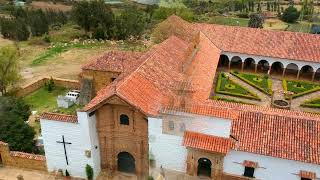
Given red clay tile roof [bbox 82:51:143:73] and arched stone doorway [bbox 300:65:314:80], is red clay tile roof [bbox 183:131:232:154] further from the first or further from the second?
arched stone doorway [bbox 300:65:314:80]

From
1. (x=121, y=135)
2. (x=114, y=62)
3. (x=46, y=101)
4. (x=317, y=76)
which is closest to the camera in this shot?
(x=121, y=135)

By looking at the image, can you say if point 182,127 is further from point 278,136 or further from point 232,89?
point 232,89

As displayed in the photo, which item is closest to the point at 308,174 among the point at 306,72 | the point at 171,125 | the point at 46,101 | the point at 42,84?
the point at 171,125

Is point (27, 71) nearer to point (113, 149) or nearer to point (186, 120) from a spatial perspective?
point (113, 149)

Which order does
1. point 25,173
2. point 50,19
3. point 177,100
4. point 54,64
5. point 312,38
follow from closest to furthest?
point 177,100 → point 25,173 → point 312,38 → point 54,64 → point 50,19

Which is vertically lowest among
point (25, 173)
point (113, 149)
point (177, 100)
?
point (25, 173)

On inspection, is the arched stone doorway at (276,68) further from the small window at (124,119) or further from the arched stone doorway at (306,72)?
the small window at (124,119)

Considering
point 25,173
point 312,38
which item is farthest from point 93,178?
point 312,38

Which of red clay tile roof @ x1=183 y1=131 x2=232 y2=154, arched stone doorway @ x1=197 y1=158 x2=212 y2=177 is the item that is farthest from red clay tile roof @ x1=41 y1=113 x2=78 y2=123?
arched stone doorway @ x1=197 y1=158 x2=212 y2=177
